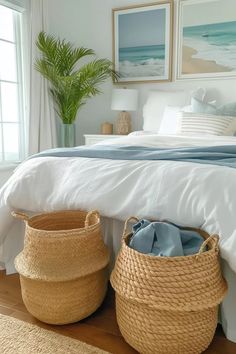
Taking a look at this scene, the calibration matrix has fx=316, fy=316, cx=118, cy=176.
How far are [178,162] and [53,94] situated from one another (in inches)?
105

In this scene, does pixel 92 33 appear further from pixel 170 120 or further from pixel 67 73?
pixel 170 120

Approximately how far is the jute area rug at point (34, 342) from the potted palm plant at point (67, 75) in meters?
2.56

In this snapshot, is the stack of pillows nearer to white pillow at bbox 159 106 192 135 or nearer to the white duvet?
white pillow at bbox 159 106 192 135

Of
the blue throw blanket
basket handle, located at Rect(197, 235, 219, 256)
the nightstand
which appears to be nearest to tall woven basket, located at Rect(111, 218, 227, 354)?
basket handle, located at Rect(197, 235, 219, 256)

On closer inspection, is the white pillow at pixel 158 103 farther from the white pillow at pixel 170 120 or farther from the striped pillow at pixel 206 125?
the striped pillow at pixel 206 125

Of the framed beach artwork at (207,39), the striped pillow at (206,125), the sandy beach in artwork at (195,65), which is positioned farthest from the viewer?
the sandy beach in artwork at (195,65)

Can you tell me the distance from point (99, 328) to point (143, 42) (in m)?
3.16

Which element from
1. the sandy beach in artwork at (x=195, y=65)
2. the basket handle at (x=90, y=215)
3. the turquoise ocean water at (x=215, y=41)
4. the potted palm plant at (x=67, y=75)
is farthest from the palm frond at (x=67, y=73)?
the basket handle at (x=90, y=215)

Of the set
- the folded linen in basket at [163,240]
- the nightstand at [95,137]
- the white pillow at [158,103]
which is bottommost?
the folded linen in basket at [163,240]

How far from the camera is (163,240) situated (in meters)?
1.26

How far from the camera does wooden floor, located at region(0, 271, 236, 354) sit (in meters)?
1.29

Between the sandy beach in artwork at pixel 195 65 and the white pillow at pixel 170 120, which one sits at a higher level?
the sandy beach in artwork at pixel 195 65

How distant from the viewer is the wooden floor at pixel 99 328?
4.23 feet

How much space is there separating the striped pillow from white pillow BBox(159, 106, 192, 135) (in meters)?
0.21
